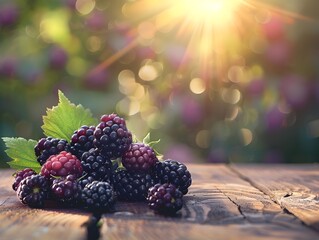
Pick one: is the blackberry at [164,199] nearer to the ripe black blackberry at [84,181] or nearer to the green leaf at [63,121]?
the ripe black blackberry at [84,181]

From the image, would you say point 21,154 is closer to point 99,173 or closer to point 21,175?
point 21,175

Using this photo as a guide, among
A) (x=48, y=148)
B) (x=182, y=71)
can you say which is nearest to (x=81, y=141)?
(x=48, y=148)

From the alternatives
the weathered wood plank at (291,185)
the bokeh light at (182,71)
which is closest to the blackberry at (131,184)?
the weathered wood plank at (291,185)

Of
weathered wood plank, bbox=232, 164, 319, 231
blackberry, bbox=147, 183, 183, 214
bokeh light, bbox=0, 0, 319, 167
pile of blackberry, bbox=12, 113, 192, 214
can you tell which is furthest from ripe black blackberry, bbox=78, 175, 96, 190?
bokeh light, bbox=0, 0, 319, 167

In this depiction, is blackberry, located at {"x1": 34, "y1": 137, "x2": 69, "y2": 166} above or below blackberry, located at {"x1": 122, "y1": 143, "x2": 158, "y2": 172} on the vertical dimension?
above

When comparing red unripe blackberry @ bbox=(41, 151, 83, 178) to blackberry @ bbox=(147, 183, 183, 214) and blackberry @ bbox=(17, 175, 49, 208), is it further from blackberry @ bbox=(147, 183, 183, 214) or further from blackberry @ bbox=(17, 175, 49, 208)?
blackberry @ bbox=(147, 183, 183, 214)

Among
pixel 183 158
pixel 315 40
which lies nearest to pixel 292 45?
pixel 315 40
